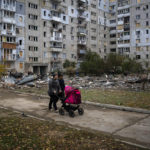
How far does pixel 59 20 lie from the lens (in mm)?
50719

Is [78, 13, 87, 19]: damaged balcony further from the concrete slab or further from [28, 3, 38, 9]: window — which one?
the concrete slab

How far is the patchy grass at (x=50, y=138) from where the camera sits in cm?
512

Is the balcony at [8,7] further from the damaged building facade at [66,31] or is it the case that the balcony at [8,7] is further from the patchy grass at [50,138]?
the patchy grass at [50,138]

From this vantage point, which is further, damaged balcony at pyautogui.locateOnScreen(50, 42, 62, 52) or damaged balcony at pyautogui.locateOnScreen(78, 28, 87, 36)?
damaged balcony at pyautogui.locateOnScreen(78, 28, 87, 36)

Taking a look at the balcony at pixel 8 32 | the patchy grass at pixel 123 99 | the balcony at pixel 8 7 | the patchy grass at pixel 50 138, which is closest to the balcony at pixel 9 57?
the balcony at pixel 8 32

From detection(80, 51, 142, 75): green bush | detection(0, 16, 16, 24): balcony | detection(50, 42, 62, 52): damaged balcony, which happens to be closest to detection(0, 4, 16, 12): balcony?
detection(0, 16, 16, 24): balcony

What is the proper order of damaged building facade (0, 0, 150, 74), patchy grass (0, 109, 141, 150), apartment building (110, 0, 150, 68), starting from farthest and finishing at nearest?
apartment building (110, 0, 150, 68), damaged building facade (0, 0, 150, 74), patchy grass (0, 109, 141, 150)

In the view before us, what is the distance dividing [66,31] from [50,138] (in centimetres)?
4987

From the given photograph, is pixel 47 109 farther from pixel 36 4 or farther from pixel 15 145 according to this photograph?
pixel 36 4

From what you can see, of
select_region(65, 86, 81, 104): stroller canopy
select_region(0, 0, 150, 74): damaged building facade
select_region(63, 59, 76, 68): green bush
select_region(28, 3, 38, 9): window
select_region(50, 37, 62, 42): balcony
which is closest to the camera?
select_region(65, 86, 81, 104): stroller canopy

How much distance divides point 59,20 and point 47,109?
142 feet

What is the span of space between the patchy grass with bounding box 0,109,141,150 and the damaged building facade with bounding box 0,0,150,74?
113ft

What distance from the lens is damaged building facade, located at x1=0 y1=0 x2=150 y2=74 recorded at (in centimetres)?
4278

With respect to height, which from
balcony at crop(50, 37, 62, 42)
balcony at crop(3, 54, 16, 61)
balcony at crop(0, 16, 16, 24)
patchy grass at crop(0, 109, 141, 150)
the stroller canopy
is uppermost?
balcony at crop(0, 16, 16, 24)
